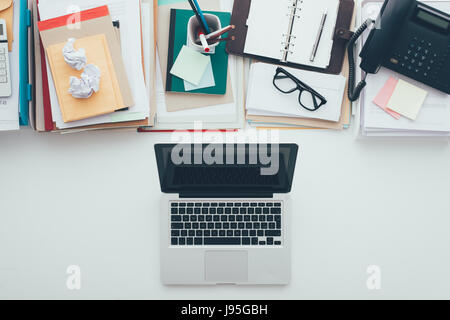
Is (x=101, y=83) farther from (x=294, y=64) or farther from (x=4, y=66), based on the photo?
(x=294, y=64)

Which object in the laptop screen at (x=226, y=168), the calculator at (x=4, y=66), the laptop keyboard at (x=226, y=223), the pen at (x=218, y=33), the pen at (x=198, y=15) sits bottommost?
the laptop keyboard at (x=226, y=223)

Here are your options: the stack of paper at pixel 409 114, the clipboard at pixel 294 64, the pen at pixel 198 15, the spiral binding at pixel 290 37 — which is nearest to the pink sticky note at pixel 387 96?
the stack of paper at pixel 409 114

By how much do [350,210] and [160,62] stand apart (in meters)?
0.61

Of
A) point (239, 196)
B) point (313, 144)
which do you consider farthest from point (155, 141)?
point (313, 144)

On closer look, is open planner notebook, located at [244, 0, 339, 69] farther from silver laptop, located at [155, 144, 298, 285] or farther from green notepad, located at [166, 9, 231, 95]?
silver laptop, located at [155, 144, 298, 285]

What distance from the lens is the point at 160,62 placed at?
1.00 metres

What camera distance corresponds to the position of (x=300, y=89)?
3.22 feet

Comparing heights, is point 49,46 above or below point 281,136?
above

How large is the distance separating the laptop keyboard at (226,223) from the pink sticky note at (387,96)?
1.16 feet

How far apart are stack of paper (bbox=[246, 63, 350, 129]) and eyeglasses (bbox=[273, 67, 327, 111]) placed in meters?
0.01

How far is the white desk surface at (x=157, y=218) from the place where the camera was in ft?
3.22

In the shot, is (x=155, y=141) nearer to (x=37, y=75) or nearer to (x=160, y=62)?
(x=160, y=62)

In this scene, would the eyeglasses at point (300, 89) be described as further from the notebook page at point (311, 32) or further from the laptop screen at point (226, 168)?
the laptop screen at point (226, 168)

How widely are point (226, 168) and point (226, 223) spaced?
5.6 inches
